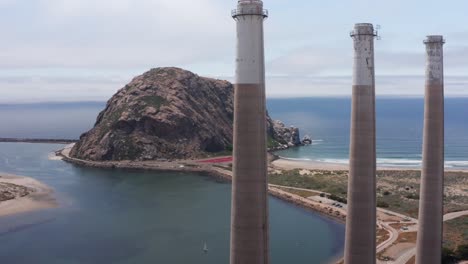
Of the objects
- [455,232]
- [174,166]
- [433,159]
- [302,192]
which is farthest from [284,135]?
[433,159]

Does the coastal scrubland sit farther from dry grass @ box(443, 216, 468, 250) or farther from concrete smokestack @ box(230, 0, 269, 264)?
concrete smokestack @ box(230, 0, 269, 264)

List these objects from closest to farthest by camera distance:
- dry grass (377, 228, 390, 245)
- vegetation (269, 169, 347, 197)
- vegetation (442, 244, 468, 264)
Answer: vegetation (442, 244, 468, 264), dry grass (377, 228, 390, 245), vegetation (269, 169, 347, 197)

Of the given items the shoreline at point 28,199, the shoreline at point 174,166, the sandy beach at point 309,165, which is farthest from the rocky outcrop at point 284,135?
the shoreline at point 28,199

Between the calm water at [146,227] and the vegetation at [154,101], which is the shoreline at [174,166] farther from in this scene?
the vegetation at [154,101]

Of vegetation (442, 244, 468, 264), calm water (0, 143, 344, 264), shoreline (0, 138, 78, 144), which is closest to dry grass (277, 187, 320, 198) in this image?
calm water (0, 143, 344, 264)

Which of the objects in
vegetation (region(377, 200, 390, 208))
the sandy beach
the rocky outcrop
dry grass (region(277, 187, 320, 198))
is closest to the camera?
vegetation (region(377, 200, 390, 208))

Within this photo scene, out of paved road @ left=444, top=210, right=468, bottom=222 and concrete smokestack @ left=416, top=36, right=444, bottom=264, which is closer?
concrete smokestack @ left=416, top=36, right=444, bottom=264
